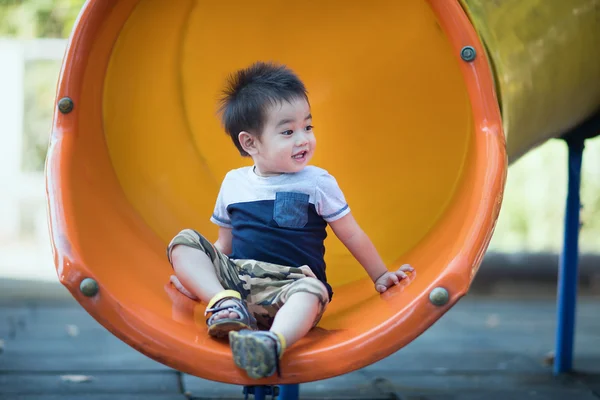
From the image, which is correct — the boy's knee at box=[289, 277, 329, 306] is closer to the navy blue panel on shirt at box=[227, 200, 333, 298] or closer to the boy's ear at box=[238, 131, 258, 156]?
the navy blue panel on shirt at box=[227, 200, 333, 298]

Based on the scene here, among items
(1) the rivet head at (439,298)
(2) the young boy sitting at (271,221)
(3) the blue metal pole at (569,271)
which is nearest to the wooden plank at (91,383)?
(2) the young boy sitting at (271,221)

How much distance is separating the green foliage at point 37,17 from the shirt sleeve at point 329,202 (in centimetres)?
378

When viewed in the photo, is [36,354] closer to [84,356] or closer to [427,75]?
[84,356]

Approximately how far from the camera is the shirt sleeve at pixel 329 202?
1.92 m

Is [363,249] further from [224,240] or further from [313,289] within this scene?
[224,240]

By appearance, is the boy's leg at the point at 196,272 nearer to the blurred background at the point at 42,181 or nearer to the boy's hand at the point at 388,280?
the boy's hand at the point at 388,280

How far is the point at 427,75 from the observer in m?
2.48

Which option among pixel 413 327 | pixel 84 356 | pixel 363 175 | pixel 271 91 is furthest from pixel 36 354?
pixel 413 327

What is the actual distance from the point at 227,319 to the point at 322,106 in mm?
1180

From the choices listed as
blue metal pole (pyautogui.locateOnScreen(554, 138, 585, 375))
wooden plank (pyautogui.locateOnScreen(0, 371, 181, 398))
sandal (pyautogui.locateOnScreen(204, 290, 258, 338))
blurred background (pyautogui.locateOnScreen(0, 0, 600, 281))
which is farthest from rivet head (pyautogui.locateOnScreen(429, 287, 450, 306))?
blurred background (pyautogui.locateOnScreen(0, 0, 600, 281))

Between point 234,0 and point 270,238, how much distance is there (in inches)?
40.5

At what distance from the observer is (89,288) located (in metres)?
1.57

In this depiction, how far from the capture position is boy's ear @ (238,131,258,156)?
1.98 m

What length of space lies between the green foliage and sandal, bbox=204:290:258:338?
4018mm
